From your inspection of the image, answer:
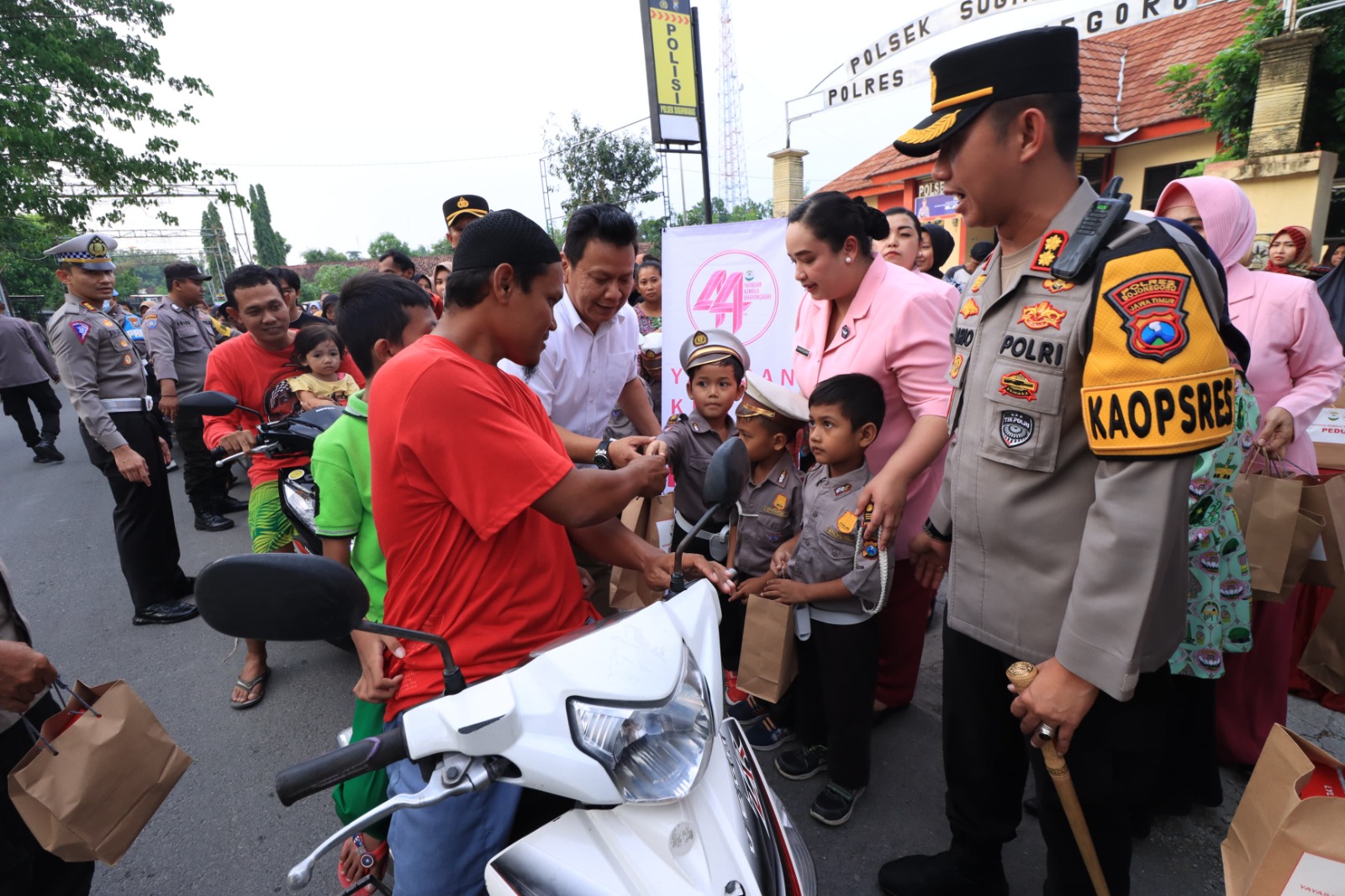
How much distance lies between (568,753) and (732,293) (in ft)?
11.3

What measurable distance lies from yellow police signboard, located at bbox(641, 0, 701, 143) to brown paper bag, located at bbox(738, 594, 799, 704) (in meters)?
12.3

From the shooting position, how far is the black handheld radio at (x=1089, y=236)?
136 cm

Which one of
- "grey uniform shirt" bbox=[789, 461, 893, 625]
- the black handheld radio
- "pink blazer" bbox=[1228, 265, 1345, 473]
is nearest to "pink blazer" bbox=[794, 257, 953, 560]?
"grey uniform shirt" bbox=[789, 461, 893, 625]

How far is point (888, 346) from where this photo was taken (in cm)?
239

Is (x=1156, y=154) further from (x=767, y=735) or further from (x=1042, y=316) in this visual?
(x=1042, y=316)

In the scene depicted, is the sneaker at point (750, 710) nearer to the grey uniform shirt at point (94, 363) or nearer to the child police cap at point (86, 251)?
the grey uniform shirt at point (94, 363)

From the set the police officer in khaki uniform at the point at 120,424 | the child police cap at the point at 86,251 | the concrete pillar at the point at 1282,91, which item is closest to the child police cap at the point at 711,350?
the police officer in khaki uniform at the point at 120,424

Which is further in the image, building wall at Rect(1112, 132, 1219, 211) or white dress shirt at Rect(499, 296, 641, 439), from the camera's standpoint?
building wall at Rect(1112, 132, 1219, 211)

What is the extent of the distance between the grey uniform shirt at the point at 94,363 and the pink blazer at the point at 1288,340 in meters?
5.44

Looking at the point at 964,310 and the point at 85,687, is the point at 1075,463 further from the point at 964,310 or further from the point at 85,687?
the point at 85,687

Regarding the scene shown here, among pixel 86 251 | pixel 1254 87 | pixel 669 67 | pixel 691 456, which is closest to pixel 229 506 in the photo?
pixel 86 251

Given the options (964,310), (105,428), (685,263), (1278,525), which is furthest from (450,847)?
(105,428)

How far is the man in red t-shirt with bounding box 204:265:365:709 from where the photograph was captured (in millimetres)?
3461

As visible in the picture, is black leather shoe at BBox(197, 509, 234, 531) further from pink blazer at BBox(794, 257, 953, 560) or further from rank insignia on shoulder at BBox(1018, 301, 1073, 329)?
rank insignia on shoulder at BBox(1018, 301, 1073, 329)
